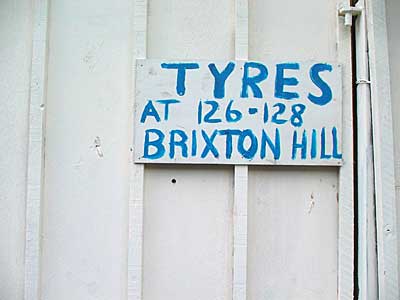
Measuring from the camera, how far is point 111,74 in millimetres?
1614

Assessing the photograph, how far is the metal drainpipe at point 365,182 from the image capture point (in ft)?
4.98

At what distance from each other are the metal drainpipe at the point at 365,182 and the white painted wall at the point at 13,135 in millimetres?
1201

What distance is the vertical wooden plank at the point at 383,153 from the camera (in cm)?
150

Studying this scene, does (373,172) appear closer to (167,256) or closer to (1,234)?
(167,256)

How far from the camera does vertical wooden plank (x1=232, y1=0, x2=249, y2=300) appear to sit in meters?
1.53

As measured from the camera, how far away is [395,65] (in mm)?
1589

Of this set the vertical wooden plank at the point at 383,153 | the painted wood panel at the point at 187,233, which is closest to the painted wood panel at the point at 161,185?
the painted wood panel at the point at 187,233

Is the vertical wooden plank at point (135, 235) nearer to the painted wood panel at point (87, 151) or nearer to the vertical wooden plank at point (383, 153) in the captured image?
the painted wood panel at point (87, 151)

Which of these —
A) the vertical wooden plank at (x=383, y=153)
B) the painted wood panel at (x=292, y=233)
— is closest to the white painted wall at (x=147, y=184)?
the painted wood panel at (x=292, y=233)

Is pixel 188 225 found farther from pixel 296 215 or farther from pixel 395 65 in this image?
pixel 395 65

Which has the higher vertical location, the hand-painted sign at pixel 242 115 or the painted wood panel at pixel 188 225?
the hand-painted sign at pixel 242 115

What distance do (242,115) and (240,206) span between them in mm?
322

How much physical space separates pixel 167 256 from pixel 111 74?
0.69 m

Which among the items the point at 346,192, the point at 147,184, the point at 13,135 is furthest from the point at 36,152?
the point at 346,192
